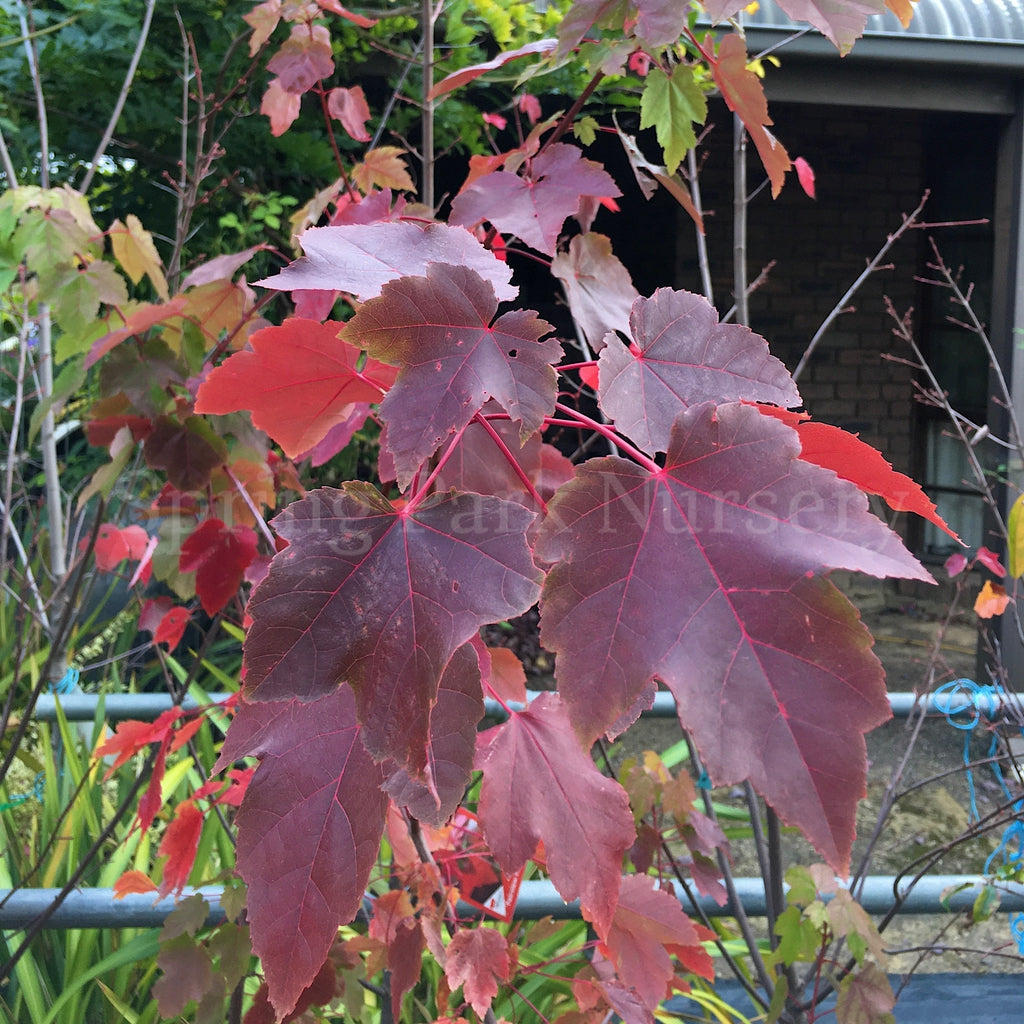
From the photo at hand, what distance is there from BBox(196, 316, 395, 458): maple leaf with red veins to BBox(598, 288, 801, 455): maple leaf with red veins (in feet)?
0.65

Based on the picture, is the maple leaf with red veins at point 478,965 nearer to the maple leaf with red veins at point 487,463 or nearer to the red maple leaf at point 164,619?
the maple leaf with red veins at point 487,463

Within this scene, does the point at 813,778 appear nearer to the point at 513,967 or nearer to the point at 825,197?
the point at 513,967

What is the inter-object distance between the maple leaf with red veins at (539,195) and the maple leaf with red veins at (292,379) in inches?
8.6

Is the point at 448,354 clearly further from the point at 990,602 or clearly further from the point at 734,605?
the point at 990,602

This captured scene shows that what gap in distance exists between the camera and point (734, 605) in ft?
1.37

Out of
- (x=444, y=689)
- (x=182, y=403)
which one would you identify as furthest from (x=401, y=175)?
(x=444, y=689)

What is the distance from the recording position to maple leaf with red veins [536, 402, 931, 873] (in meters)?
0.38

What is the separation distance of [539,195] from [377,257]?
0.31 meters

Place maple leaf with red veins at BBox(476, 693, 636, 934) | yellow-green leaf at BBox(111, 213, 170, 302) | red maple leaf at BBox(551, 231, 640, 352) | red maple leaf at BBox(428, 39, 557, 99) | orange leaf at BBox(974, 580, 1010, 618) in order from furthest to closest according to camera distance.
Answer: orange leaf at BBox(974, 580, 1010, 618) → yellow-green leaf at BBox(111, 213, 170, 302) → red maple leaf at BBox(428, 39, 557, 99) → red maple leaf at BBox(551, 231, 640, 352) → maple leaf with red veins at BBox(476, 693, 636, 934)

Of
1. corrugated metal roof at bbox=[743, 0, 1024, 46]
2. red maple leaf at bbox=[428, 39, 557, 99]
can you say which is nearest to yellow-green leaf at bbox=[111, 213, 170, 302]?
red maple leaf at bbox=[428, 39, 557, 99]

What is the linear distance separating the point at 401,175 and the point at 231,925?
1056mm

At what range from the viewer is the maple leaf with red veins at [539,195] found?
0.77 m

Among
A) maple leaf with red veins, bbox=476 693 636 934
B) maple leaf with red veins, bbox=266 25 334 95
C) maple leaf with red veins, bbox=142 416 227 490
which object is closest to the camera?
Result: maple leaf with red veins, bbox=476 693 636 934

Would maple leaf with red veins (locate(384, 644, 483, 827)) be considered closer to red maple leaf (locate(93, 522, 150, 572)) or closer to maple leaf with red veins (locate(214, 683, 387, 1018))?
maple leaf with red veins (locate(214, 683, 387, 1018))
